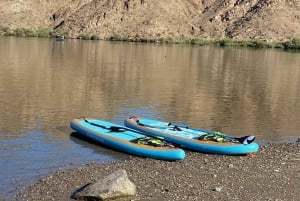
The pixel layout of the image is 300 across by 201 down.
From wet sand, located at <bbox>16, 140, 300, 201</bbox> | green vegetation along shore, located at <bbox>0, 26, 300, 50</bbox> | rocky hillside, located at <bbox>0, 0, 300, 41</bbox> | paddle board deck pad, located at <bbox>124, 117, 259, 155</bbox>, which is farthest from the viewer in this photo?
rocky hillside, located at <bbox>0, 0, 300, 41</bbox>

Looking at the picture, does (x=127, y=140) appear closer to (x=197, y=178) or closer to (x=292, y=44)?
(x=197, y=178)

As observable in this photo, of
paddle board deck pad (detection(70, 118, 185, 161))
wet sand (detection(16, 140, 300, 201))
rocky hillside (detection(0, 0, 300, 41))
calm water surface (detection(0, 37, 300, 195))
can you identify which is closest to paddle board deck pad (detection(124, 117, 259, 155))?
wet sand (detection(16, 140, 300, 201))

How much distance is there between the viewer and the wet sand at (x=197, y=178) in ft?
46.1

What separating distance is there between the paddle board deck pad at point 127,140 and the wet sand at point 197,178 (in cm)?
28

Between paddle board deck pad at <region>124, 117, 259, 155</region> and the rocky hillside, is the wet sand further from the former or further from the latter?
the rocky hillside

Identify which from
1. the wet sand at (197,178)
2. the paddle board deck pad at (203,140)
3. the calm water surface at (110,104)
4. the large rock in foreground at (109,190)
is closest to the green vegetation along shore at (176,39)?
the calm water surface at (110,104)

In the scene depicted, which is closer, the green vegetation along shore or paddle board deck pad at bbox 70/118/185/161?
paddle board deck pad at bbox 70/118/185/161

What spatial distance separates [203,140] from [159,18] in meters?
128

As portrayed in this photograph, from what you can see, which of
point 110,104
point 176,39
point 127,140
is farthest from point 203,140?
point 176,39

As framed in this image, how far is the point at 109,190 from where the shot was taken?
13125 millimetres

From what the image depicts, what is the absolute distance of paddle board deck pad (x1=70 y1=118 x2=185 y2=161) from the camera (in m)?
18.0

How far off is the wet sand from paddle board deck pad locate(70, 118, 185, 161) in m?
0.28

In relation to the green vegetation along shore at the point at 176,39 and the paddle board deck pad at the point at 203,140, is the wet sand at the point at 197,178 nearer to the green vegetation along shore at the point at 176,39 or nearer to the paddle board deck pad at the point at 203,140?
the paddle board deck pad at the point at 203,140

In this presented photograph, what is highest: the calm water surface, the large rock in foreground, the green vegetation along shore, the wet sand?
the large rock in foreground
